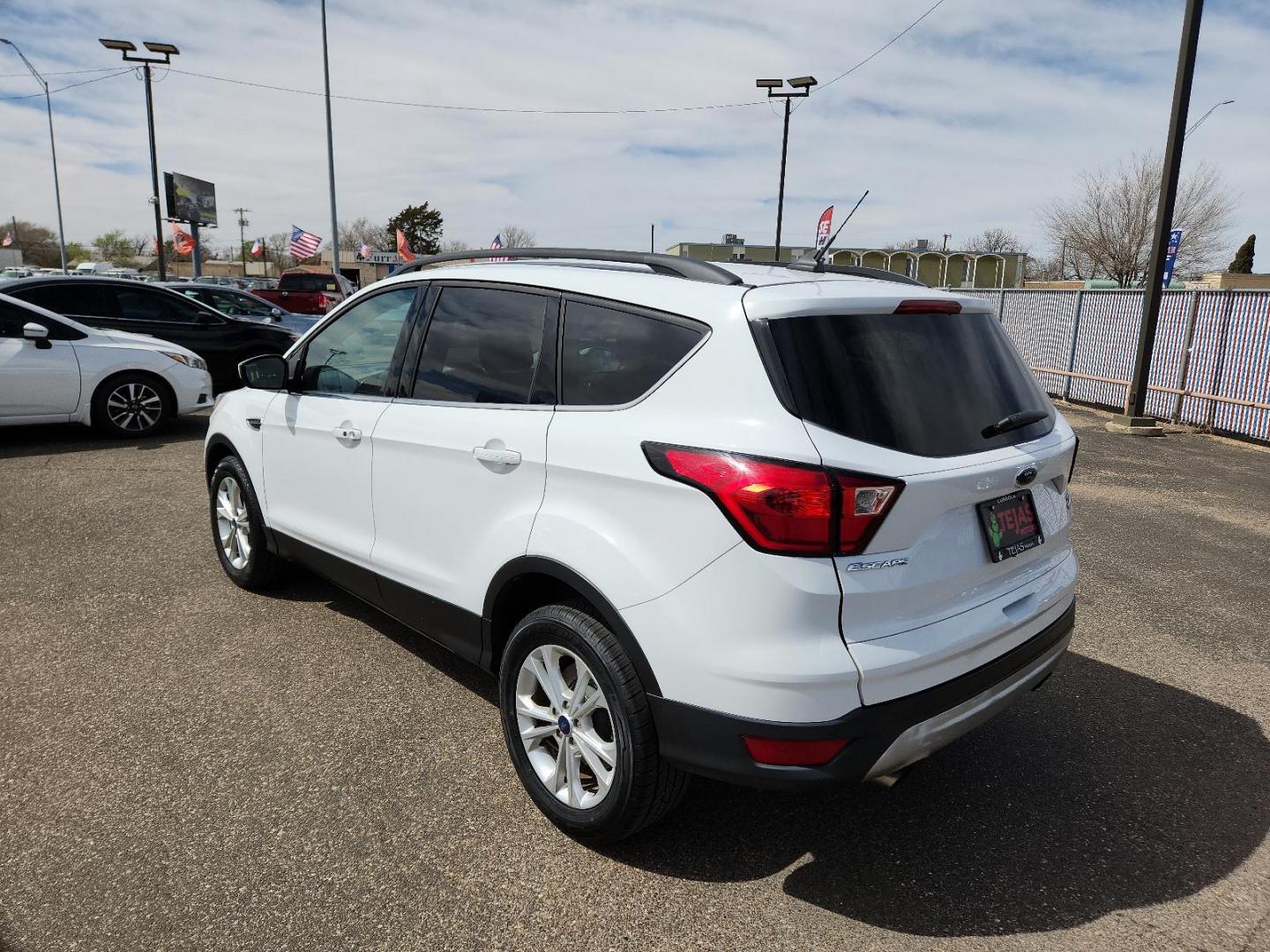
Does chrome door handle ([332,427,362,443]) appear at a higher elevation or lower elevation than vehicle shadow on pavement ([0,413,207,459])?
higher

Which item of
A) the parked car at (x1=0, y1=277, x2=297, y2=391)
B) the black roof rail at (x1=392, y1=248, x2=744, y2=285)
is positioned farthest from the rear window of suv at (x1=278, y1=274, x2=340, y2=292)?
the black roof rail at (x1=392, y1=248, x2=744, y2=285)

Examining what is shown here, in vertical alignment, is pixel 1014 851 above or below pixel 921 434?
below

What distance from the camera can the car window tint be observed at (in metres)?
9.58

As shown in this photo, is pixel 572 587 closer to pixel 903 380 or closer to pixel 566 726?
pixel 566 726

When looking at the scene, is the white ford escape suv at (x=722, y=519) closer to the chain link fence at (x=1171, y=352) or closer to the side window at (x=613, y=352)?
the side window at (x=613, y=352)

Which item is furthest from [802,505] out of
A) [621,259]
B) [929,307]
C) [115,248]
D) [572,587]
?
[115,248]

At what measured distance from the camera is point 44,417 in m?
8.59

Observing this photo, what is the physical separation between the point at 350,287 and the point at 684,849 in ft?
93.4

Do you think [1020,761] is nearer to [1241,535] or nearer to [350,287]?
[1241,535]

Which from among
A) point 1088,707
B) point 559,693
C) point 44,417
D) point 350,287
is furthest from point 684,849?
point 350,287

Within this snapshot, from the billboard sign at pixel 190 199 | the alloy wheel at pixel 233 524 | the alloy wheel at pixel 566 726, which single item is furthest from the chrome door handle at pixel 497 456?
the billboard sign at pixel 190 199

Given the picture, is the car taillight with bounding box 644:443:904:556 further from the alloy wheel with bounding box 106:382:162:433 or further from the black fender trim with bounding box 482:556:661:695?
the alloy wheel with bounding box 106:382:162:433

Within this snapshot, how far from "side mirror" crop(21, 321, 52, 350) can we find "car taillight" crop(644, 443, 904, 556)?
8.60 metres

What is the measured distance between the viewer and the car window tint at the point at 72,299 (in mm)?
9578
